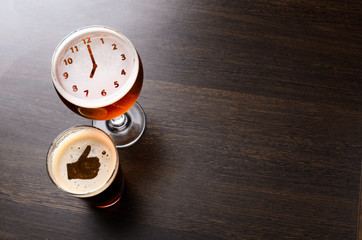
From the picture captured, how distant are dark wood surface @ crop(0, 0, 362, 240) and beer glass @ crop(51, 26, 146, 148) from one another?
18 cm

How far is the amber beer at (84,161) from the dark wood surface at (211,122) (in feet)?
0.34

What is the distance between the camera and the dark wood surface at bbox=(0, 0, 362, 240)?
860 millimetres

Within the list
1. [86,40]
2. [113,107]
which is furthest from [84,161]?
[86,40]

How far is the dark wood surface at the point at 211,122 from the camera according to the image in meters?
0.86

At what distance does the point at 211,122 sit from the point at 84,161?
1.01 feet

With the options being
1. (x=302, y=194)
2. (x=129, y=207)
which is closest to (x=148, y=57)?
(x=129, y=207)

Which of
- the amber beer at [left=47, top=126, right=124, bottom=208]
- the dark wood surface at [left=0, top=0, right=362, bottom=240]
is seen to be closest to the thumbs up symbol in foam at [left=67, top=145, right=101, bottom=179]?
the amber beer at [left=47, top=126, right=124, bottom=208]

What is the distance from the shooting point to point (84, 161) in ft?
2.63

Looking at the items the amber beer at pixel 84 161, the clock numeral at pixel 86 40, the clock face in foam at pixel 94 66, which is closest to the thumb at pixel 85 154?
the amber beer at pixel 84 161

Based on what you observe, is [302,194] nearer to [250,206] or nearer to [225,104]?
[250,206]

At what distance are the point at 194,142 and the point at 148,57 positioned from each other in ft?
0.80

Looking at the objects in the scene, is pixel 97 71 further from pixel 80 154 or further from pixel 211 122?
pixel 211 122

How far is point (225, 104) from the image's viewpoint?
929 mm

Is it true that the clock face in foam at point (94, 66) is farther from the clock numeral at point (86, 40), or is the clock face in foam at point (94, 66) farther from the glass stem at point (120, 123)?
the glass stem at point (120, 123)
